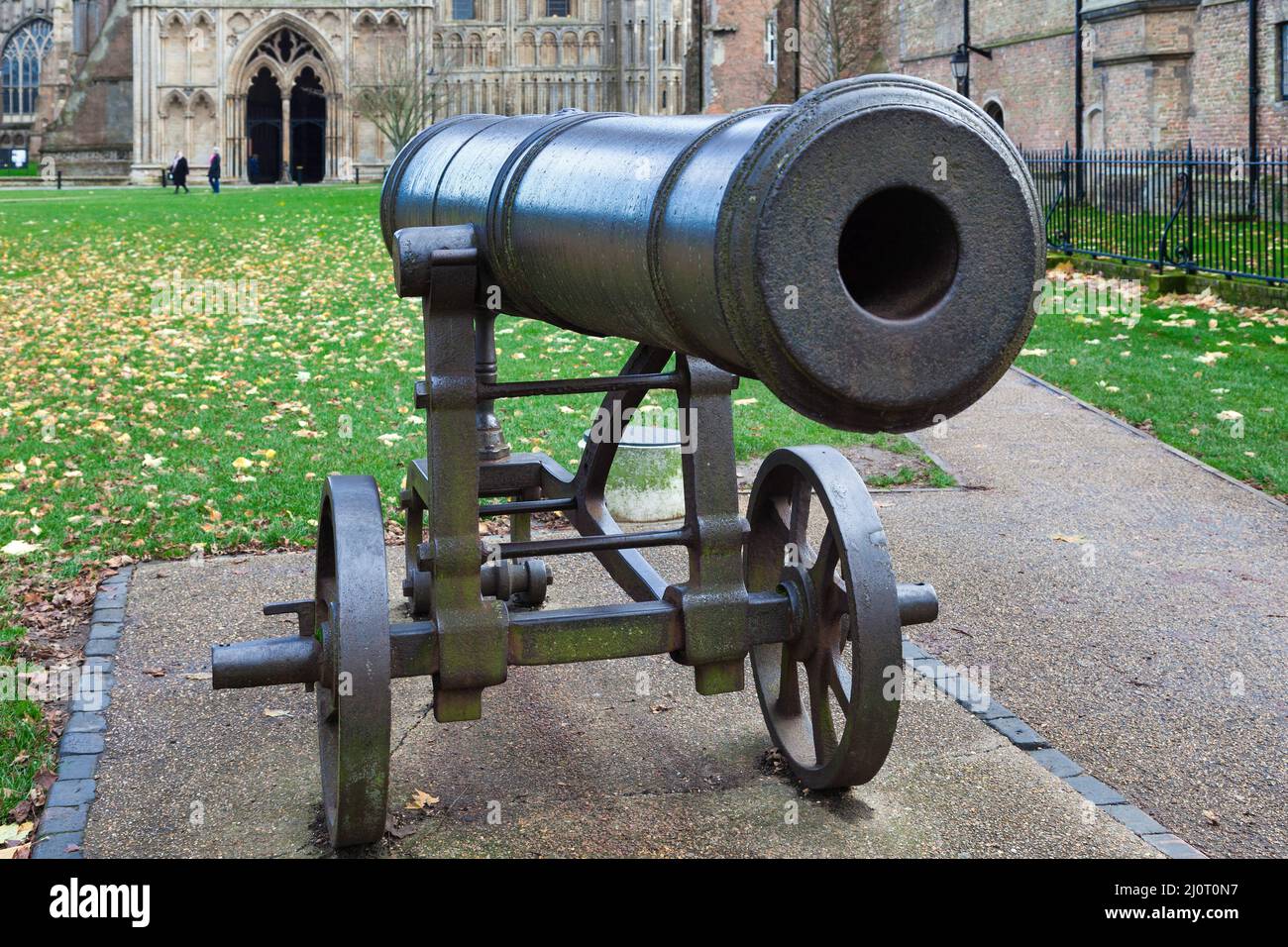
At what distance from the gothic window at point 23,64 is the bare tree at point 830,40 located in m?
47.2

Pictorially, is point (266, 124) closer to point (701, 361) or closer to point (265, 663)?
point (701, 361)

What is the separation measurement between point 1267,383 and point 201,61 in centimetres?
5298

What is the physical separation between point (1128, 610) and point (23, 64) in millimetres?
82154

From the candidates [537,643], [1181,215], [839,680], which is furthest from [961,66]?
[537,643]

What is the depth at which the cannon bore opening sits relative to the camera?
2438mm

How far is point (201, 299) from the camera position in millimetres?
17359

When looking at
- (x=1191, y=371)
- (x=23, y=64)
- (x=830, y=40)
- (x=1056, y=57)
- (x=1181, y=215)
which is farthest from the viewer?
(x=23, y=64)

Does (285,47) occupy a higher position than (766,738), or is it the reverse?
(285,47)

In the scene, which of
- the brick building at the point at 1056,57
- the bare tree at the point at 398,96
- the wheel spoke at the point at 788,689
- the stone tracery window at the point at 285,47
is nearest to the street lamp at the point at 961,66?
the brick building at the point at 1056,57

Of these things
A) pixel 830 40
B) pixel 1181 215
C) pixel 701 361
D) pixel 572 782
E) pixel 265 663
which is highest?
pixel 830 40

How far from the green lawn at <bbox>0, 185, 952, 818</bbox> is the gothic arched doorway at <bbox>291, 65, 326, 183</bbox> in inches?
1541

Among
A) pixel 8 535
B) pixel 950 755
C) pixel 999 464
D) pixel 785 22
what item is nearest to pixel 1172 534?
pixel 999 464

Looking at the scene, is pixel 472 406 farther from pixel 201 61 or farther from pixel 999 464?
pixel 201 61

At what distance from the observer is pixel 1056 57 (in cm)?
3164
